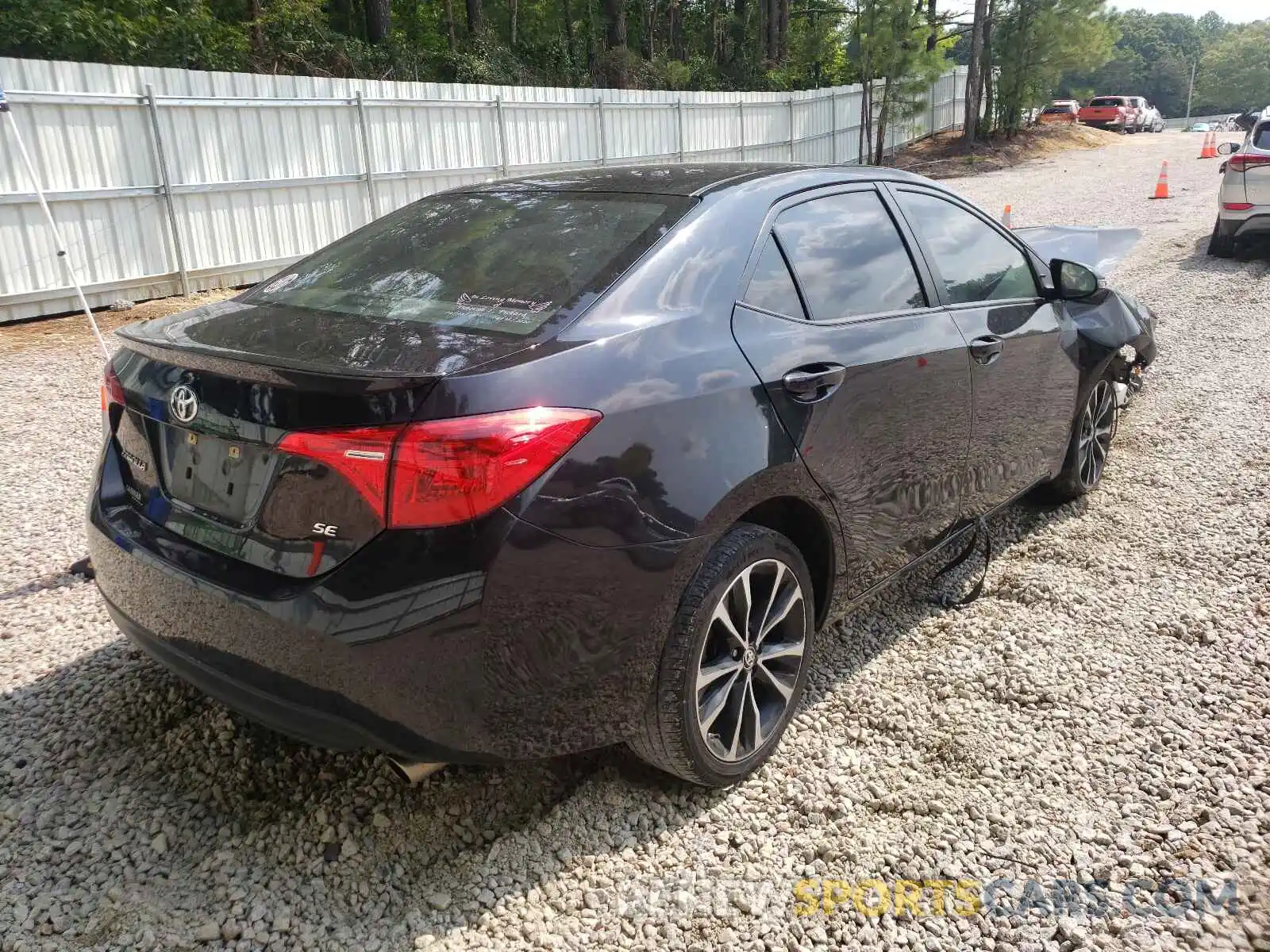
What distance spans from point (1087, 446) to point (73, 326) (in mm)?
9104

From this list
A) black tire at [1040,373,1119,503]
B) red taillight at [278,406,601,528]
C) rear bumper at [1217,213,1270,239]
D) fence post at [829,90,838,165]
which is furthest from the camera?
fence post at [829,90,838,165]

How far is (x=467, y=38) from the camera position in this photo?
29766mm

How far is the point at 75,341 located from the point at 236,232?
2918mm

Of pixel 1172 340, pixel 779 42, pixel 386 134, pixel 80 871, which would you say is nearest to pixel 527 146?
pixel 386 134

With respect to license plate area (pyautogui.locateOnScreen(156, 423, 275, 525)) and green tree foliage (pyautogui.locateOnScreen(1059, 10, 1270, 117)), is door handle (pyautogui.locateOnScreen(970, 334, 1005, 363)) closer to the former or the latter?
license plate area (pyautogui.locateOnScreen(156, 423, 275, 525))

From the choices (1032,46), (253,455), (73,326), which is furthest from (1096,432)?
(1032,46)

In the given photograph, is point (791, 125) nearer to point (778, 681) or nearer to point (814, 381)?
point (814, 381)

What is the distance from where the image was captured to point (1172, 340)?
8.59 meters

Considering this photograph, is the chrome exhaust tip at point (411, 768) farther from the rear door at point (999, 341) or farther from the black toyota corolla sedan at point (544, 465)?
the rear door at point (999, 341)

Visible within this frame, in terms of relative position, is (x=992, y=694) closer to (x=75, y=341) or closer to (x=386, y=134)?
(x=75, y=341)

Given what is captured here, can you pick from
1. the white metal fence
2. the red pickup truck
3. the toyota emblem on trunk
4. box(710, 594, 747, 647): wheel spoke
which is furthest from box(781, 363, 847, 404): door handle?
the red pickup truck

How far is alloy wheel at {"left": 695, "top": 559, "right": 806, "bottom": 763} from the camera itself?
2.66 metres

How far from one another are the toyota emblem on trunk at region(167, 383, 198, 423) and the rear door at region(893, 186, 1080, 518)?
8.21 feet

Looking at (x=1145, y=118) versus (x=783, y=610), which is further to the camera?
(x=1145, y=118)
